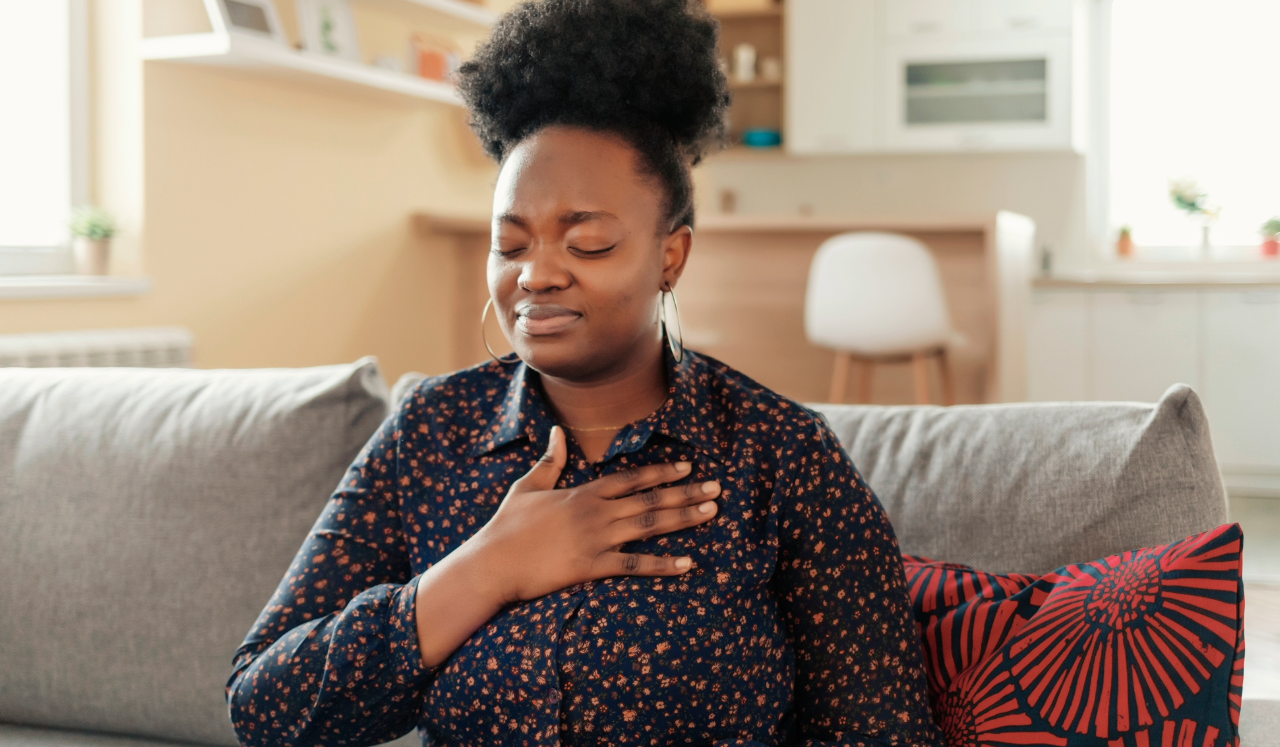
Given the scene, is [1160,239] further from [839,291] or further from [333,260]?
[333,260]

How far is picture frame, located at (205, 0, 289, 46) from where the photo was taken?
2.86 meters

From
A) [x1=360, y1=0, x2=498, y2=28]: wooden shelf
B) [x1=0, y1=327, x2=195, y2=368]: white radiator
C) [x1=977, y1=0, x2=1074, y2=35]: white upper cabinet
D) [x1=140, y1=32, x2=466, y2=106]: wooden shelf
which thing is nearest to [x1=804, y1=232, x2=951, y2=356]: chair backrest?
[x1=140, y1=32, x2=466, y2=106]: wooden shelf

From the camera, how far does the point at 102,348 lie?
8.70 feet

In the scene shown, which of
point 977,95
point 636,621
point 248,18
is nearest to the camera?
point 636,621

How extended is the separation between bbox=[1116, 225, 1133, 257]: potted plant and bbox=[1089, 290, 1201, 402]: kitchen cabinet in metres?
0.71

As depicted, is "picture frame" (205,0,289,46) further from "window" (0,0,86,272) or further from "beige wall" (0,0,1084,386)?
"window" (0,0,86,272)

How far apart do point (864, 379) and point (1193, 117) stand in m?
2.77

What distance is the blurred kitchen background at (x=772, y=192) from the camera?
9.44 ft

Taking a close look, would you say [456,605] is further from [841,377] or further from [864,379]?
[864,379]

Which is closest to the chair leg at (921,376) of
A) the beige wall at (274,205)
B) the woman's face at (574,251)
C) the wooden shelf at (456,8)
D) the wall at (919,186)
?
the beige wall at (274,205)

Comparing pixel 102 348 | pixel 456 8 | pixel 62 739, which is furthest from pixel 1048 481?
pixel 456 8

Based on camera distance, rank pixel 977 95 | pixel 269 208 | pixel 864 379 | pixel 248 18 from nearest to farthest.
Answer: pixel 248 18, pixel 269 208, pixel 864 379, pixel 977 95

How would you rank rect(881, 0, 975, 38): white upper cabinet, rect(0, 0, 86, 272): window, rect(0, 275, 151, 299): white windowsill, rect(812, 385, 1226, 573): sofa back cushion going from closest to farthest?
1. rect(812, 385, 1226, 573): sofa back cushion
2. rect(0, 275, 151, 299): white windowsill
3. rect(0, 0, 86, 272): window
4. rect(881, 0, 975, 38): white upper cabinet

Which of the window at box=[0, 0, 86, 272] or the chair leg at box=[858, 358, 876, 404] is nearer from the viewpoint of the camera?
the window at box=[0, 0, 86, 272]
